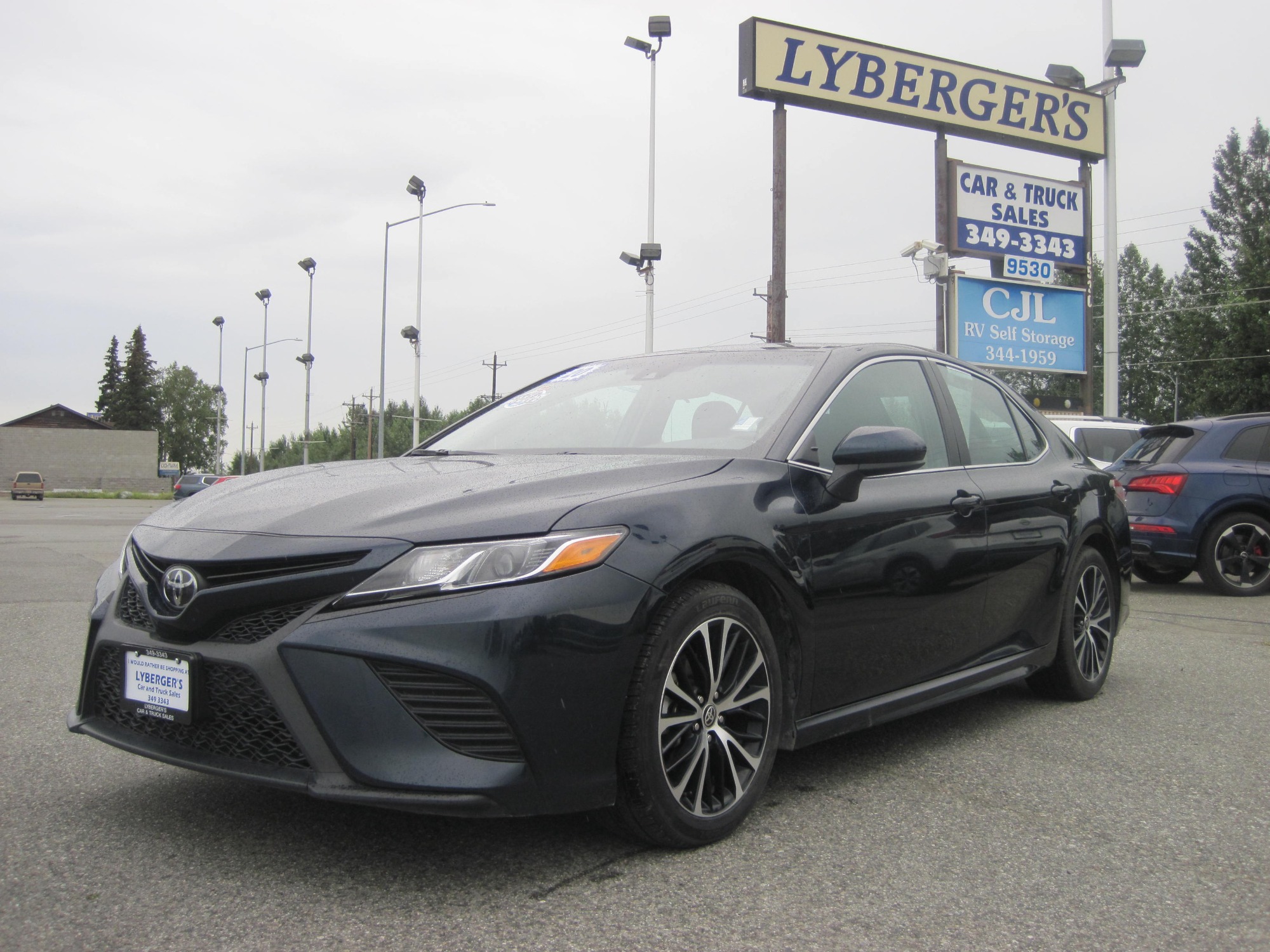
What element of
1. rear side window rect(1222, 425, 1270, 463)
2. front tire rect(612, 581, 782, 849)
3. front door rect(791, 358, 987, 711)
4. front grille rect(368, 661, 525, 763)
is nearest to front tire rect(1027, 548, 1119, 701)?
front door rect(791, 358, 987, 711)

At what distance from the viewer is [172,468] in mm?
103875

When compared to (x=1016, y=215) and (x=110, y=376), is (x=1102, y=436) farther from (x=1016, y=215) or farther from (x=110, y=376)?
(x=110, y=376)

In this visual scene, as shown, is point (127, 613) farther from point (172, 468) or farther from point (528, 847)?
point (172, 468)

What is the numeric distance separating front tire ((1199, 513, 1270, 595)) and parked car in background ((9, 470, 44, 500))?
56703 millimetres

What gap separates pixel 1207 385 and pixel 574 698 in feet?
182

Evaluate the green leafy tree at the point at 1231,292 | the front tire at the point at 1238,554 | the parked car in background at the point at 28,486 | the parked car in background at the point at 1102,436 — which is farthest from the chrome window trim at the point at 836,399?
the parked car in background at the point at 28,486

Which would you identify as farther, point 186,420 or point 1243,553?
point 186,420

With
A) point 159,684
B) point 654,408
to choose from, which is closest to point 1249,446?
point 654,408

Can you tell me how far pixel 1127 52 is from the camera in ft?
65.5

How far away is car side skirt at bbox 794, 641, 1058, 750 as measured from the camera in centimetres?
355

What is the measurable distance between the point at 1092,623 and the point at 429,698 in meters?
A: 3.59

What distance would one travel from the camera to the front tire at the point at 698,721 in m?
2.93

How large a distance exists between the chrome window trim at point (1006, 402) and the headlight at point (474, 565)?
216cm

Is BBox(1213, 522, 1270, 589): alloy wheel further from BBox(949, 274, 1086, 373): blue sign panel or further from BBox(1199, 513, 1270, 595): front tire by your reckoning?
BBox(949, 274, 1086, 373): blue sign panel
